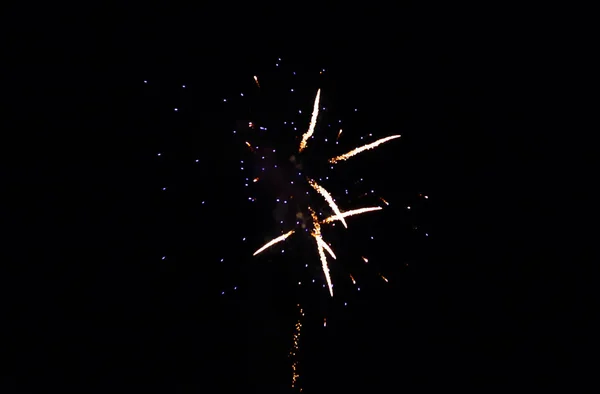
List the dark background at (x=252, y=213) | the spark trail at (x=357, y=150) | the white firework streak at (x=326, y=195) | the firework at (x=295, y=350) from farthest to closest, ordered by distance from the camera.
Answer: the firework at (x=295, y=350)
the spark trail at (x=357, y=150)
the white firework streak at (x=326, y=195)
the dark background at (x=252, y=213)

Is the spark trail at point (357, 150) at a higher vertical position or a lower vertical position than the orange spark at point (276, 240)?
higher

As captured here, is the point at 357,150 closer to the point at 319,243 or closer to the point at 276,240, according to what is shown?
the point at 319,243

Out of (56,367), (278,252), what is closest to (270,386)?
(278,252)

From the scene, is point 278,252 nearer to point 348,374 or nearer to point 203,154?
point 203,154

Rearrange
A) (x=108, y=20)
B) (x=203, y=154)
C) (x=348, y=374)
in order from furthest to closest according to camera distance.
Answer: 1. (x=348, y=374)
2. (x=203, y=154)
3. (x=108, y=20)

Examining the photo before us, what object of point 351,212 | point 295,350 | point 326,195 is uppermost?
point 326,195

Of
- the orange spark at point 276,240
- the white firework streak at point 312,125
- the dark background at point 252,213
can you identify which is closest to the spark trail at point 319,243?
the orange spark at point 276,240

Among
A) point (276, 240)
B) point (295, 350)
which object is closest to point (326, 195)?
point (276, 240)

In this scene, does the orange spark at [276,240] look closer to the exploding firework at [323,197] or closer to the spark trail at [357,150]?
the exploding firework at [323,197]

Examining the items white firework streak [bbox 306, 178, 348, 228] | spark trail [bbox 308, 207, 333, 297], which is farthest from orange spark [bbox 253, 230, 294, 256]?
white firework streak [bbox 306, 178, 348, 228]
